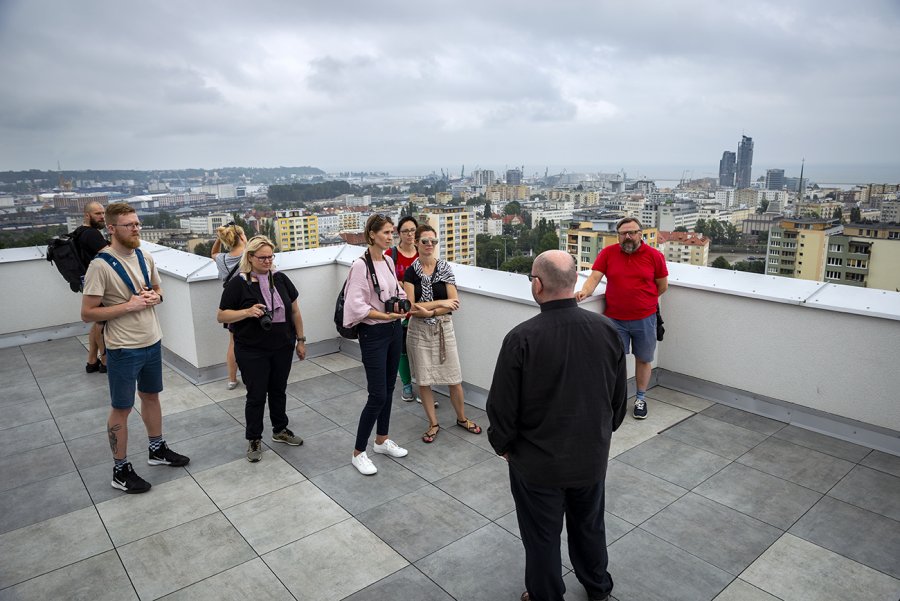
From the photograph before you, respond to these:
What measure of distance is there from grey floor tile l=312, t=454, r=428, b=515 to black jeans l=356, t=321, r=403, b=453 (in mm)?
194

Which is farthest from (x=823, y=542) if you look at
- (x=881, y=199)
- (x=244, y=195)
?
(x=244, y=195)

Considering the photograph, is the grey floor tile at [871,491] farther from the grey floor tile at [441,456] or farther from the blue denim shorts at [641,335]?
the grey floor tile at [441,456]

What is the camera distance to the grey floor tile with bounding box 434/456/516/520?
3.16 meters

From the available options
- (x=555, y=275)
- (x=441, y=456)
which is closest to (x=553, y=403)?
(x=555, y=275)

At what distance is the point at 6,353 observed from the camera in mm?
6352

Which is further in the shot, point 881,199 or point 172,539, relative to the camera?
point 881,199

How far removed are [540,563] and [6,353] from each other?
6.97 meters

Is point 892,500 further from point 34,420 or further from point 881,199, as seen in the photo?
point 34,420

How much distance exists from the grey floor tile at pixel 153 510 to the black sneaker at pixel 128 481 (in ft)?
0.12

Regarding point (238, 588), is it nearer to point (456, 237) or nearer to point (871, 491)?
point (871, 491)

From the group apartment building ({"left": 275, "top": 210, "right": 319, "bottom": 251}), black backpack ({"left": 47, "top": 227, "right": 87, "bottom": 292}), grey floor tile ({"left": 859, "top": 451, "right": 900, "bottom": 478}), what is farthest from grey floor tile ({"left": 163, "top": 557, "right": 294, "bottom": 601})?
apartment building ({"left": 275, "top": 210, "right": 319, "bottom": 251})

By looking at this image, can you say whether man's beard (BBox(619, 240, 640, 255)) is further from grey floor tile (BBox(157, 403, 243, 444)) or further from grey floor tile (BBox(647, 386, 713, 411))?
grey floor tile (BBox(157, 403, 243, 444))

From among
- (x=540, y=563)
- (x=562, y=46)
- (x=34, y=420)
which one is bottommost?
(x=34, y=420)

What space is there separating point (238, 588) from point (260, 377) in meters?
1.46
